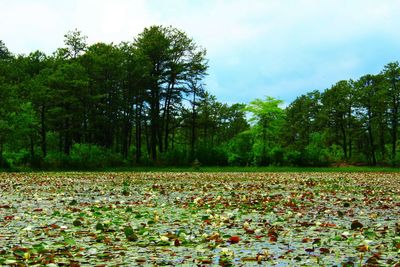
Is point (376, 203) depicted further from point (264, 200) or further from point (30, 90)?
point (30, 90)

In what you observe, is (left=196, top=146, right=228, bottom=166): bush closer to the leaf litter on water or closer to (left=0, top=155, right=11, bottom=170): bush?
(left=0, top=155, right=11, bottom=170): bush

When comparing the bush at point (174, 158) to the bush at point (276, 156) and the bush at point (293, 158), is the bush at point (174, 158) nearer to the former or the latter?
the bush at point (276, 156)

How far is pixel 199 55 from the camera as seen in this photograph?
61531 millimetres

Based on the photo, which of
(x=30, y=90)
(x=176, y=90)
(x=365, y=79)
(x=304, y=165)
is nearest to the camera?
(x=30, y=90)

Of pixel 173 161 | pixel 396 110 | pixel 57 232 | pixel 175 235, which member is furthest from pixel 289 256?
pixel 396 110

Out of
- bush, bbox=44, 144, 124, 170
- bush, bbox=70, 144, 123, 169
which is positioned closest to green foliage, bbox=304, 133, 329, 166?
bush, bbox=70, 144, 123, 169

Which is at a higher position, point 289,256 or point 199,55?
point 199,55

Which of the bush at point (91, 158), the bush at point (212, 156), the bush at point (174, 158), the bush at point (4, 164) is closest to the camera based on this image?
the bush at point (4, 164)

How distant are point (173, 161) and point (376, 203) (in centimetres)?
3798

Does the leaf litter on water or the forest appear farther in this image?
the forest

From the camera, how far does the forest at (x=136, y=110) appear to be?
48312 millimetres

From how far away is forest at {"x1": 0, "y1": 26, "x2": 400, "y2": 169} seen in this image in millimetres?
48312

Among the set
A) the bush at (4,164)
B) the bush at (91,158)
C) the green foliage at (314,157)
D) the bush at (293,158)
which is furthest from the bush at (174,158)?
the bush at (4,164)

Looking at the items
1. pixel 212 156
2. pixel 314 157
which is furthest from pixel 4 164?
pixel 314 157
